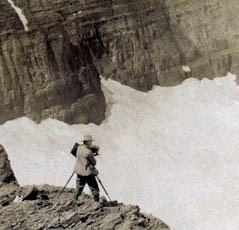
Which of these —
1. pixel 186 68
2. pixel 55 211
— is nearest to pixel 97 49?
pixel 186 68

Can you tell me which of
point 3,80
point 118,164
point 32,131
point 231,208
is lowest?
point 231,208

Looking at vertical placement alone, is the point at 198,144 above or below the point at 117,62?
below

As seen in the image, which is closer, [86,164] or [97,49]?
A: [86,164]

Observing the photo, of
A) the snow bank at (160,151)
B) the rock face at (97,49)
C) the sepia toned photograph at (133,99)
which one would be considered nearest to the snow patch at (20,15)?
the sepia toned photograph at (133,99)

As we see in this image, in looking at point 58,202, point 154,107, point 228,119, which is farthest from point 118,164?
point 58,202

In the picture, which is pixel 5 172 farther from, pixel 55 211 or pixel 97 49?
pixel 97 49

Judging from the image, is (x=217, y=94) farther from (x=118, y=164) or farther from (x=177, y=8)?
(x=118, y=164)

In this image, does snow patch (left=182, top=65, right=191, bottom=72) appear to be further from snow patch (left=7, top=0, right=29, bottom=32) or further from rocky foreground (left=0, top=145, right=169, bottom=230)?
rocky foreground (left=0, top=145, right=169, bottom=230)
